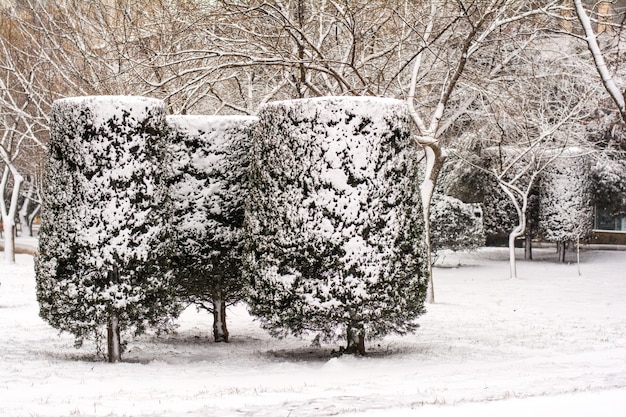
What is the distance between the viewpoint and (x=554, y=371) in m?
9.53

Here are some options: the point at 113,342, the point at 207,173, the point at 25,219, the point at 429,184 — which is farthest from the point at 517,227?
the point at 25,219

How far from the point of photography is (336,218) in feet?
31.9

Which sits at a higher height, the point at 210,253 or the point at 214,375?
the point at 210,253

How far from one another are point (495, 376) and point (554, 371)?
0.88 metres

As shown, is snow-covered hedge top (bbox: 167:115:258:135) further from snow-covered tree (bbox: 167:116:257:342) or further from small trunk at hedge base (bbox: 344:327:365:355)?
small trunk at hedge base (bbox: 344:327:365:355)

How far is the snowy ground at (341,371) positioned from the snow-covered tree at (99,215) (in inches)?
31.4

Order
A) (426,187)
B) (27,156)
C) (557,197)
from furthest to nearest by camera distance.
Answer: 1. (27,156)
2. (557,197)
3. (426,187)

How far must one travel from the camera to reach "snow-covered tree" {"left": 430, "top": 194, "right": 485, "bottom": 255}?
26.8 metres

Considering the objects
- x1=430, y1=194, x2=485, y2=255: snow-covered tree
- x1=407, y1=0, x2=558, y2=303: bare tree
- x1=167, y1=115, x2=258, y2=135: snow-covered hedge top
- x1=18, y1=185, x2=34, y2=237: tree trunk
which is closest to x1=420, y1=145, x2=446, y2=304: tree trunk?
x1=407, y1=0, x2=558, y2=303: bare tree

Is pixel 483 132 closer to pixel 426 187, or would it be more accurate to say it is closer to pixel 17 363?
pixel 426 187

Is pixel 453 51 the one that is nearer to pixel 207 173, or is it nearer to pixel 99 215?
pixel 207 173

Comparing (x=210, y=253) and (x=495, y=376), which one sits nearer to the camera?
(x=495, y=376)

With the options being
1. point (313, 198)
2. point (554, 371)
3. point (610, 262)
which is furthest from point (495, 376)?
point (610, 262)

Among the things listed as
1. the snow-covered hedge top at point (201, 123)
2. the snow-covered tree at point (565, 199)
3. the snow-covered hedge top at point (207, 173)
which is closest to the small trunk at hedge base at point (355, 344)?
the snow-covered hedge top at point (207, 173)
